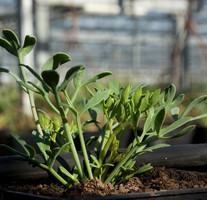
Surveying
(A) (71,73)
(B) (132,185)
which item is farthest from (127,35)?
(A) (71,73)

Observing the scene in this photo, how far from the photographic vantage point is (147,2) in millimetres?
14688

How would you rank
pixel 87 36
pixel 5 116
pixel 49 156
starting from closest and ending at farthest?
pixel 49 156, pixel 5 116, pixel 87 36

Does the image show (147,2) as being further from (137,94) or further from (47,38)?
(137,94)

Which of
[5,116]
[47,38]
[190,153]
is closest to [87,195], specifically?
[190,153]

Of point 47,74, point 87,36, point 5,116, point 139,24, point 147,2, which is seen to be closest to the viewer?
point 47,74

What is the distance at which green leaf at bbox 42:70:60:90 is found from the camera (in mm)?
801

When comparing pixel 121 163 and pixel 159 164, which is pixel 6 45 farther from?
pixel 159 164

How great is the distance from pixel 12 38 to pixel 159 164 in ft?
1.24

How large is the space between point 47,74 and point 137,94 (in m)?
0.21

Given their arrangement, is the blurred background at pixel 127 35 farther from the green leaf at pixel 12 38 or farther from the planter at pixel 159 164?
the green leaf at pixel 12 38

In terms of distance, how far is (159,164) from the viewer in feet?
3.68

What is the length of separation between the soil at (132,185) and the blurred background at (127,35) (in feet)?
30.4

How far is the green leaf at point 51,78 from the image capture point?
801 mm

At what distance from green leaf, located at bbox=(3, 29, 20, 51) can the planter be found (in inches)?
7.2
